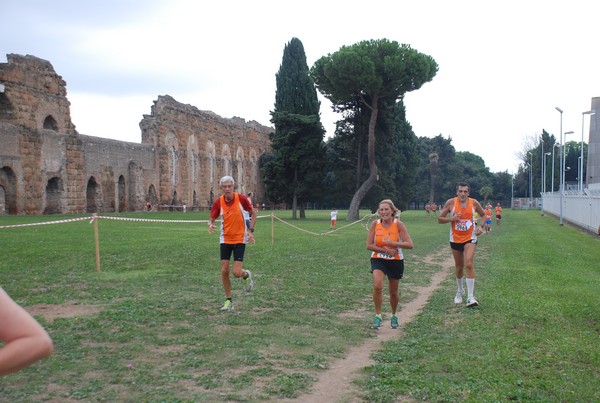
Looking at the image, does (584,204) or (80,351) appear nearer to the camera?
(80,351)

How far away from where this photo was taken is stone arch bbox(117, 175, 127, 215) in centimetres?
4547

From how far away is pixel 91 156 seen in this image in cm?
4188

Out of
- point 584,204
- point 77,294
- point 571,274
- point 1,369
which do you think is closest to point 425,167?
point 584,204

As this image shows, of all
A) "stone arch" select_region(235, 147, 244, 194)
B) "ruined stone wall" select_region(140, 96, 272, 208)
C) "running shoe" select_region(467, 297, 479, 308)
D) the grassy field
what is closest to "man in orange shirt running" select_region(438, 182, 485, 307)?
"running shoe" select_region(467, 297, 479, 308)

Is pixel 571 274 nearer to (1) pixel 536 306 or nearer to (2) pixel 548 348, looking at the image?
(1) pixel 536 306

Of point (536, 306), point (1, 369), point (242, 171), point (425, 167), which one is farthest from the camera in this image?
point (425, 167)

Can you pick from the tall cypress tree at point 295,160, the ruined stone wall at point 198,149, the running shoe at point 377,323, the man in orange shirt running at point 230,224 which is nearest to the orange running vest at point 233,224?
the man in orange shirt running at point 230,224

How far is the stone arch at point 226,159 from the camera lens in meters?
63.1

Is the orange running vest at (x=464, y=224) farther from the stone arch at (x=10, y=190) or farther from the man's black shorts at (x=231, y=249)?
the stone arch at (x=10, y=190)

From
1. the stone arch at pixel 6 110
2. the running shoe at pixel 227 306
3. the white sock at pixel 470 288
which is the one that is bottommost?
the running shoe at pixel 227 306

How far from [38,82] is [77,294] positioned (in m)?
31.0

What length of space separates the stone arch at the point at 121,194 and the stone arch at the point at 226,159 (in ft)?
57.8

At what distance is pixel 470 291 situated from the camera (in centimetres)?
907

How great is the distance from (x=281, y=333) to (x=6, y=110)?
107 ft
